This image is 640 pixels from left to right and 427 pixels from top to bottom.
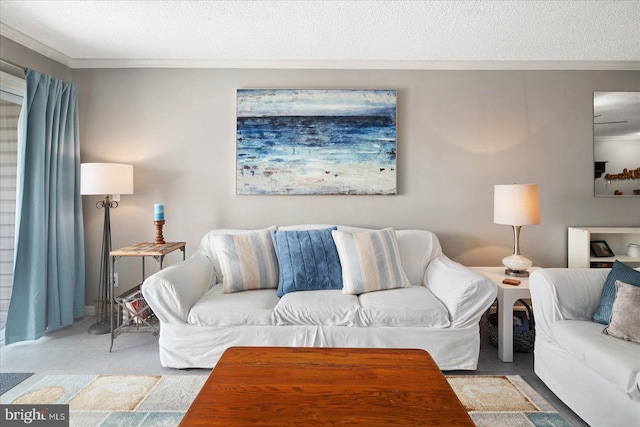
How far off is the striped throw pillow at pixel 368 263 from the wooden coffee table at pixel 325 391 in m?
0.86

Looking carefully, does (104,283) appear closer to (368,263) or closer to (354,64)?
(368,263)

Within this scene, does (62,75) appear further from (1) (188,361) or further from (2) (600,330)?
(2) (600,330)

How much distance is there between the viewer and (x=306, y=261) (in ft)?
8.87

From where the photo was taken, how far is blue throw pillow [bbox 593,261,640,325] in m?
1.94

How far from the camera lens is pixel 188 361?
7.67ft

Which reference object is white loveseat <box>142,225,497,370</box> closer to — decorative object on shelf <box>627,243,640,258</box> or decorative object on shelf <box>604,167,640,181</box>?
decorative object on shelf <box>627,243,640,258</box>

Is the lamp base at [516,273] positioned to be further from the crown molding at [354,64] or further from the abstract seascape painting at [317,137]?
the crown molding at [354,64]

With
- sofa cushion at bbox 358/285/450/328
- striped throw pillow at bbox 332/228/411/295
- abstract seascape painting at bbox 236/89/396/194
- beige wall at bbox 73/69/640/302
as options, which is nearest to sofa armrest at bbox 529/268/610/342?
sofa cushion at bbox 358/285/450/328

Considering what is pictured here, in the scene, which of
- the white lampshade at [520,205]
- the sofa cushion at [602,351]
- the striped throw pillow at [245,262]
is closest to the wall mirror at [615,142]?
the white lampshade at [520,205]

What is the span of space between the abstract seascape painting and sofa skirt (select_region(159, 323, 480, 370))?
4.39 ft

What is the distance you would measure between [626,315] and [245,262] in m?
2.22

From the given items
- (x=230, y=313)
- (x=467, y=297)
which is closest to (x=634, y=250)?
(x=467, y=297)

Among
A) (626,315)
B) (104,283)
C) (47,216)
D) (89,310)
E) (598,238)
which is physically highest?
(47,216)

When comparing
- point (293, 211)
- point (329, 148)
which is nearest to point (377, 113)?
point (329, 148)
